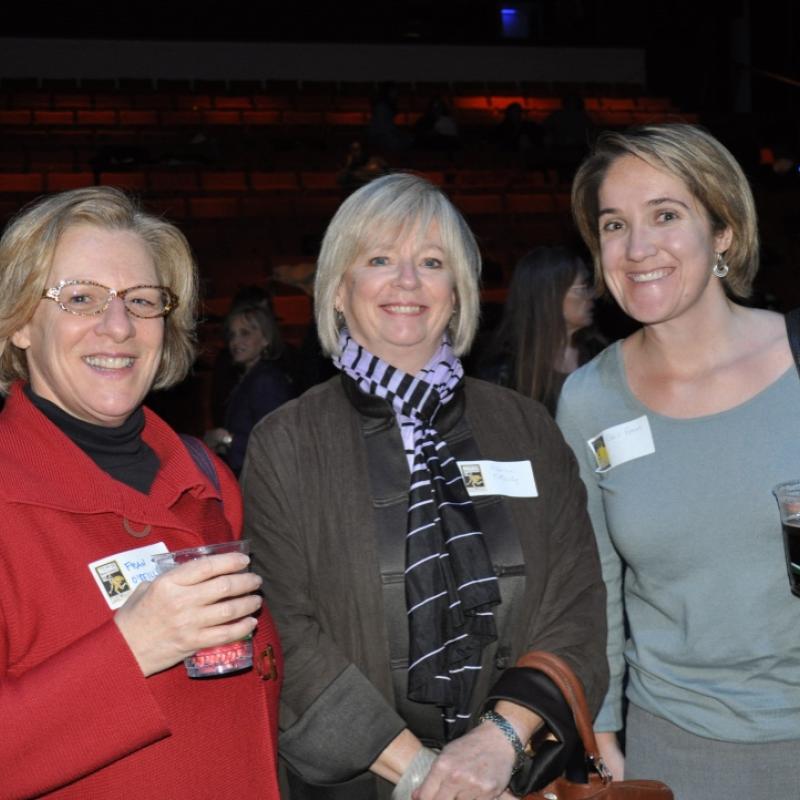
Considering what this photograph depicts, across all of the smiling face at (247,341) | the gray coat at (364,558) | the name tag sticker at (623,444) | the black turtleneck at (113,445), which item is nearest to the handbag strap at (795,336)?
the name tag sticker at (623,444)

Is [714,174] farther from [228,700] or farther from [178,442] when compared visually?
[228,700]

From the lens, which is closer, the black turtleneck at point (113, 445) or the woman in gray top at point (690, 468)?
the black turtleneck at point (113, 445)

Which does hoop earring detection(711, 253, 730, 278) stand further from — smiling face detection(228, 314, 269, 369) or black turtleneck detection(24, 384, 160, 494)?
smiling face detection(228, 314, 269, 369)

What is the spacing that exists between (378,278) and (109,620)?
3.15 feet

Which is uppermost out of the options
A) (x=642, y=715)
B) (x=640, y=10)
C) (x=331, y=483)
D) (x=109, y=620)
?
(x=640, y=10)

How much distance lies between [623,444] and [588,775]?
0.70 meters

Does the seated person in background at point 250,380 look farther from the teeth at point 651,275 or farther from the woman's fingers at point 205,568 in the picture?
the woman's fingers at point 205,568

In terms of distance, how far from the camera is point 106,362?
1.84 metres

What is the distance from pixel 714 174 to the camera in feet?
7.17

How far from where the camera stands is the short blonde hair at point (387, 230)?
219 centimetres

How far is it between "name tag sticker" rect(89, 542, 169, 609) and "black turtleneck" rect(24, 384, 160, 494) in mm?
166

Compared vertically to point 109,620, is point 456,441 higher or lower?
higher

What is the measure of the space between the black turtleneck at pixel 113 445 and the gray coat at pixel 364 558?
0.81 ft

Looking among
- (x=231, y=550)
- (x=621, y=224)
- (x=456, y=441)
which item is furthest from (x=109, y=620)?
(x=621, y=224)
